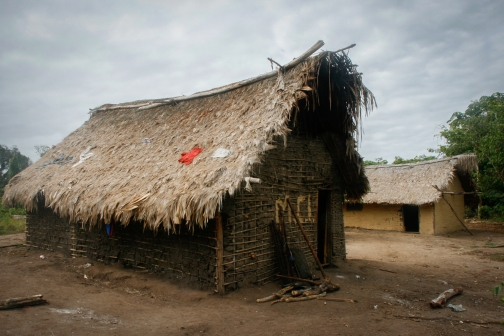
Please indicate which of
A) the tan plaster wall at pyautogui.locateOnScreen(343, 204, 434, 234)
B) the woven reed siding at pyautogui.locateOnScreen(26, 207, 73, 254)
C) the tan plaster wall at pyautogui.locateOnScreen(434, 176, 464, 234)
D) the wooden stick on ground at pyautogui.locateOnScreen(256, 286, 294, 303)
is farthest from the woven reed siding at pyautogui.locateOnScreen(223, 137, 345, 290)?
the tan plaster wall at pyautogui.locateOnScreen(434, 176, 464, 234)

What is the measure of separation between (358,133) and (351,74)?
123cm

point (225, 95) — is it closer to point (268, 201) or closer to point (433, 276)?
point (268, 201)

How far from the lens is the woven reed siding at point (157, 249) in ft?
19.8

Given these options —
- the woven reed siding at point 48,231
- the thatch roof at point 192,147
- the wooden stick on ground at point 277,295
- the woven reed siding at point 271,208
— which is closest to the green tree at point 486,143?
the thatch roof at point 192,147

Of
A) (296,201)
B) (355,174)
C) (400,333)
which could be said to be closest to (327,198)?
(355,174)

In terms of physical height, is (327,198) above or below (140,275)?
above

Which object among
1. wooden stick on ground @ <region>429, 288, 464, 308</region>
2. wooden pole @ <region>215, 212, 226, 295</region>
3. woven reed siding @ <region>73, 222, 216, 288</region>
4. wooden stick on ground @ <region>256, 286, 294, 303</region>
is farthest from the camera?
woven reed siding @ <region>73, 222, 216, 288</region>

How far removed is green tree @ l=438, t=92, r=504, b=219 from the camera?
1617 cm

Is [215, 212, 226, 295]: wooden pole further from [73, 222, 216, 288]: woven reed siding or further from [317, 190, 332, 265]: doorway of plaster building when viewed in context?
[317, 190, 332, 265]: doorway of plaster building

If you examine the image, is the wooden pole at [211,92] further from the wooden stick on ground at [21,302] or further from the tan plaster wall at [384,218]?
the tan plaster wall at [384,218]

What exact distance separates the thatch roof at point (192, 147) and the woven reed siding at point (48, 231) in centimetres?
57

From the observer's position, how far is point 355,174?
8.92 m

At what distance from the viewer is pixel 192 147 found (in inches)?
290

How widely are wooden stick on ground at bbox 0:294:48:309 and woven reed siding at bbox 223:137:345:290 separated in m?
2.86
